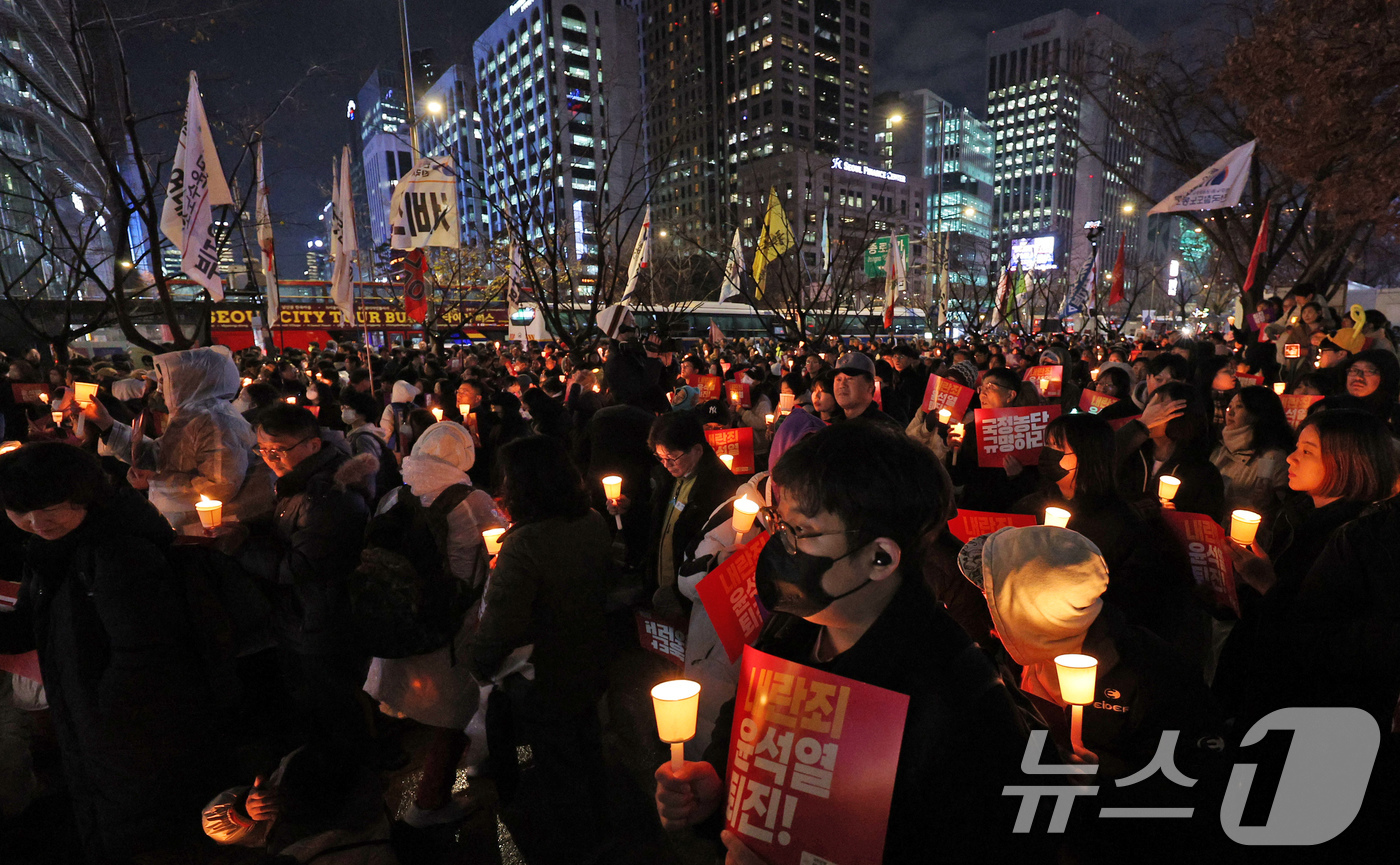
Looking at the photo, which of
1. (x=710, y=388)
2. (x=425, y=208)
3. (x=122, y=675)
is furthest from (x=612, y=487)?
(x=425, y=208)

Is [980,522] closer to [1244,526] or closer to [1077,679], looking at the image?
[1244,526]

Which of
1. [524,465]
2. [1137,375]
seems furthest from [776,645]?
[1137,375]

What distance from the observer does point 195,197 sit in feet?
24.8

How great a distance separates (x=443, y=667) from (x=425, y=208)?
28.1 feet

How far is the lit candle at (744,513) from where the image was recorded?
2.93 meters

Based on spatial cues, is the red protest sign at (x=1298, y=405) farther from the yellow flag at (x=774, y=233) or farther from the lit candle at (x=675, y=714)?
the yellow flag at (x=774, y=233)

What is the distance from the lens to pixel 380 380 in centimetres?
1279

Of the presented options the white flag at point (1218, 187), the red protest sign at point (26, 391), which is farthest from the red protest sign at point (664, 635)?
the white flag at point (1218, 187)

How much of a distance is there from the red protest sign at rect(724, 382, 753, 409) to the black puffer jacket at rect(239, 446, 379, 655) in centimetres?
692

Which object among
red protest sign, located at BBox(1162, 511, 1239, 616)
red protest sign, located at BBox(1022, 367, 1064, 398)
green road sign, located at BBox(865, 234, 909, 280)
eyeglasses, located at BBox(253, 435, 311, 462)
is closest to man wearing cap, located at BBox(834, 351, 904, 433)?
red protest sign, located at BBox(1162, 511, 1239, 616)

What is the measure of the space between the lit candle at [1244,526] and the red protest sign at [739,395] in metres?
7.20

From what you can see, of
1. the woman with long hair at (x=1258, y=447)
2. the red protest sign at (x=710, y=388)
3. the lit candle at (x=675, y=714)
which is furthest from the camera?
the red protest sign at (x=710, y=388)

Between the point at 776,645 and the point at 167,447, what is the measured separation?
15.3 feet

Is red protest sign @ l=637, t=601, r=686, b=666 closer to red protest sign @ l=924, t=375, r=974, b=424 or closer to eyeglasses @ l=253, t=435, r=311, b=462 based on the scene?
eyeglasses @ l=253, t=435, r=311, b=462
